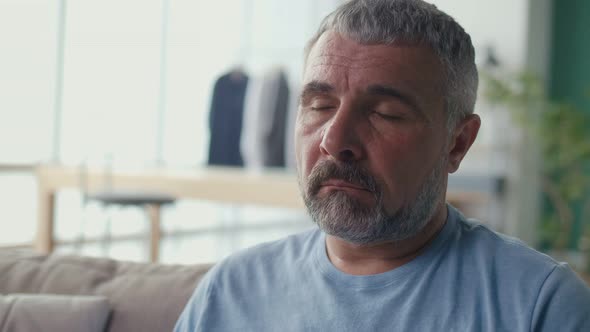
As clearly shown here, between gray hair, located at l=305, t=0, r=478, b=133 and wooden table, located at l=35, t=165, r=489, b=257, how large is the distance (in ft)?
8.36

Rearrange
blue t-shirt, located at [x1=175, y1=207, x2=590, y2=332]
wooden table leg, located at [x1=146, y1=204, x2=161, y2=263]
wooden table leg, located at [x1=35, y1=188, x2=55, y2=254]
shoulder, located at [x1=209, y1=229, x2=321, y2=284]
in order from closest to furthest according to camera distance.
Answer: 1. blue t-shirt, located at [x1=175, y1=207, x2=590, y2=332]
2. shoulder, located at [x1=209, y1=229, x2=321, y2=284]
3. wooden table leg, located at [x1=146, y1=204, x2=161, y2=263]
4. wooden table leg, located at [x1=35, y1=188, x2=55, y2=254]

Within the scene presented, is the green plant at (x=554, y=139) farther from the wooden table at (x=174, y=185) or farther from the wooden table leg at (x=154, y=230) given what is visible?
the wooden table leg at (x=154, y=230)

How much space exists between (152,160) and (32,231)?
1.37m

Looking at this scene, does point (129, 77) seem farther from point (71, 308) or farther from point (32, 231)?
point (71, 308)

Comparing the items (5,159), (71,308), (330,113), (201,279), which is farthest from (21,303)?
(5,159)

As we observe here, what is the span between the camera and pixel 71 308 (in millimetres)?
1232

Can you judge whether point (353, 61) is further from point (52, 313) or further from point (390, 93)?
point (52, 313)

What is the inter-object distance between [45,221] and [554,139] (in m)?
3.88

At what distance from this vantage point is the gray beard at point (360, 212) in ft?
3.26

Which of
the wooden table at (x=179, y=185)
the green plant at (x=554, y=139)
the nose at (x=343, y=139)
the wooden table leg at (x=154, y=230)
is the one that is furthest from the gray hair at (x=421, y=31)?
the green plant at (x=554, y=139)

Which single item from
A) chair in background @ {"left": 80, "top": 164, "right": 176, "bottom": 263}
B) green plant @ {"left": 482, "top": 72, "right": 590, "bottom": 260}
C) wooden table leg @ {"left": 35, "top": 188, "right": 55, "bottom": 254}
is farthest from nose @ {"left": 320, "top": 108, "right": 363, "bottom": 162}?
green plant @ {"left": 482, "top": 72, "right": 590, "bottom": 260}

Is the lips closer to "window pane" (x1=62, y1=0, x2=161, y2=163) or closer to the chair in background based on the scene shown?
the chair in background

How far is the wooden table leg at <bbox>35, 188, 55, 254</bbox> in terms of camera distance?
436cm

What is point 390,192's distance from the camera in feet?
3.30
